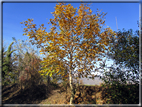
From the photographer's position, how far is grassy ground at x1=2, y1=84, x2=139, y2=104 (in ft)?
14.5

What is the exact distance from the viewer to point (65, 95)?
6020mm

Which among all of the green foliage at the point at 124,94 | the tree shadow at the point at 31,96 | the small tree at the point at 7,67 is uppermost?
the small tree at the point at 7,67

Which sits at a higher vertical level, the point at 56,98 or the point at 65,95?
the point at 65,95

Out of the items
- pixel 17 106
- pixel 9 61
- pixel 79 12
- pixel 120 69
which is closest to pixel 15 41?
pixel 9 61

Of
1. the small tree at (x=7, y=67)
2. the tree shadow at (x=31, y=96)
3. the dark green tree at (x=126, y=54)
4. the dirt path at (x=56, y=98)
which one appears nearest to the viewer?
the dark green tree at (x=126, y=54)

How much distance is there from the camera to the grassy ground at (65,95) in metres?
4.42

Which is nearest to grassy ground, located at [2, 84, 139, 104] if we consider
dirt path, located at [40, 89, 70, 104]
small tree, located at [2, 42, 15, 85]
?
dirt path, located at [40, 89, 70, 104]

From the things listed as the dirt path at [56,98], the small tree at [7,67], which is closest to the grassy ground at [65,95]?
the dirt path at [56,98]

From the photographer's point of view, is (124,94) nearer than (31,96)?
Yes

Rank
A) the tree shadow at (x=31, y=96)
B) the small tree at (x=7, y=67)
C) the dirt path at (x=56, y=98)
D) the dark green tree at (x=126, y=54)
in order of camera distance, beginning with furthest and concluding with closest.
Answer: the small tree at (x=7, y=67) < the tree shadow at (x=31, y=96) < the dirt path at (x=56, y=98) < the dark green tree at (x=126, y=54)

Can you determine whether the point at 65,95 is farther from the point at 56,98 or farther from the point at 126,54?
the point at 126,54

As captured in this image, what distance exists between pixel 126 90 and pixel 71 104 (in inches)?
104

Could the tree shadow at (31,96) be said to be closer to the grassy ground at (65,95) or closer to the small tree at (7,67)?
A: the grassy ground at (65,95)

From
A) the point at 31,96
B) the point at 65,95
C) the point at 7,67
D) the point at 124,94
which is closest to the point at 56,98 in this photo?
the point at 65,95
